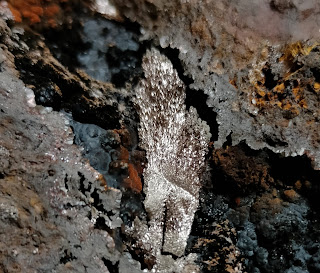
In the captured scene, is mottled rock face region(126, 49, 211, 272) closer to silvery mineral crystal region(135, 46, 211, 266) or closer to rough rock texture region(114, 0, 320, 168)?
silvery mineral crystal region(135, 46, 211, 266)

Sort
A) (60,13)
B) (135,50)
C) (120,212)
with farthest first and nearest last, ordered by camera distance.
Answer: (120,212), (135,50), (60,13)

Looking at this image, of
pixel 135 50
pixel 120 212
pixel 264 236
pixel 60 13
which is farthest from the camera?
pixel 120 212

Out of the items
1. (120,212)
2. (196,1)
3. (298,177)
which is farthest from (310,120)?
(120,212)

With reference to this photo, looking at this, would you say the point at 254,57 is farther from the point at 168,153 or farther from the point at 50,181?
the point at 50,181

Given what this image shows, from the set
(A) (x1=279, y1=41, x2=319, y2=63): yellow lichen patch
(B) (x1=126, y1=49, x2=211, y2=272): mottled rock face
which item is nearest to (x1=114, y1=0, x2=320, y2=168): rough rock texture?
(A) (x1=279, y1=41, x2=319, y2=63): yellow lichen patch

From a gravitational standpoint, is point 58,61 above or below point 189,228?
above

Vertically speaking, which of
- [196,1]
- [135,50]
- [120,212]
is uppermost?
[196,1]

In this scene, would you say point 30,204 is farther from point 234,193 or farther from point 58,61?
point 234,193
